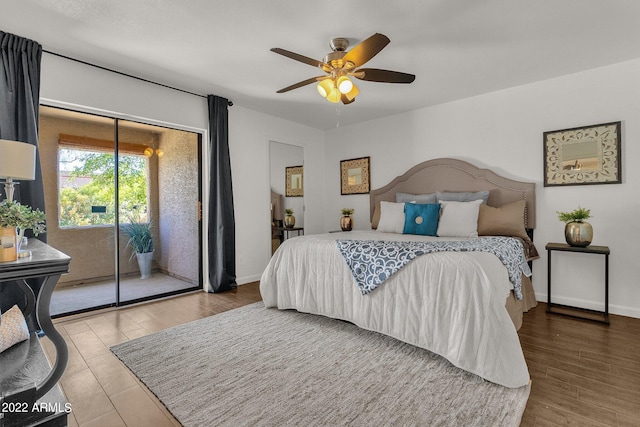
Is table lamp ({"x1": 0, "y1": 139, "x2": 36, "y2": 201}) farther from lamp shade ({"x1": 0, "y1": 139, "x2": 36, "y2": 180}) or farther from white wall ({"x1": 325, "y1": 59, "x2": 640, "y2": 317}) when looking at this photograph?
white wall ({"x1": 325, "y1": 59, "x2": 640, "y2": 317})

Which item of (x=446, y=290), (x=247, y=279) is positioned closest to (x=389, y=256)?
(x=446, y=290)

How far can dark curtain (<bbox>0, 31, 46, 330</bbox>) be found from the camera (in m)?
2.48

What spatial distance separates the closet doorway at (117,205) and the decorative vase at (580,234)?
4140 mm

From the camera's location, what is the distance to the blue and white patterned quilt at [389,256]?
2.29 metres

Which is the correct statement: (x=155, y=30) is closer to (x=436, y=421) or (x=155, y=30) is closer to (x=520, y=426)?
(x=436, y=421)

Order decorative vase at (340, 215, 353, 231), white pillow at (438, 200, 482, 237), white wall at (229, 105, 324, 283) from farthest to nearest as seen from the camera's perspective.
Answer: decorative vase at (340, 215, 353, 231) → white wall at (229, 105, 324, 283) → white pillow at (438, 200, 482, 237)

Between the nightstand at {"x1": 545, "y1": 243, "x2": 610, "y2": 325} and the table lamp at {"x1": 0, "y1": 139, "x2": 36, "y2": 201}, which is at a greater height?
the table lamp at {"x1": 0, "y1": 139, "x2": 36, "y2": 201}

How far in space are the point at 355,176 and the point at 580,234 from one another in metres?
3.06

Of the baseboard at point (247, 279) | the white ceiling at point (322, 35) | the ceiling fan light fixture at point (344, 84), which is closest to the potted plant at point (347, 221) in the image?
the baseboard at point (247, 279)

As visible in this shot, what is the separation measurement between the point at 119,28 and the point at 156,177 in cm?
178

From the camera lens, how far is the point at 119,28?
2408mm

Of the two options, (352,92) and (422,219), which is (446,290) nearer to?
(422,219)

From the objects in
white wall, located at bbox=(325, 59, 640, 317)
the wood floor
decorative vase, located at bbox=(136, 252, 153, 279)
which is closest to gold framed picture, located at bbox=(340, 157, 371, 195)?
white wall, located at bbox=(325, 59, 640, 317)

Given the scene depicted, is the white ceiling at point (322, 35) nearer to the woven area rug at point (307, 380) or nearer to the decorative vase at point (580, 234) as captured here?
the decorative vase at point (580, 234)
